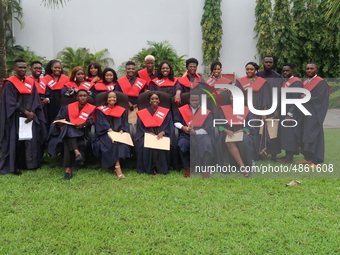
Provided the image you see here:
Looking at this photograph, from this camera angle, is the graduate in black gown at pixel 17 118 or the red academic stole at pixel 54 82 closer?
the graduate in black gown at pixel 17 118

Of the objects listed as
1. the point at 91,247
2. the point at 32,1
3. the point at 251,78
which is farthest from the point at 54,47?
the point at 91,247

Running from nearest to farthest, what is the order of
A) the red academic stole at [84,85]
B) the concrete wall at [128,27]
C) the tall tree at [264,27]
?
the red academic stole at [84,85]
the tall tree at [264,27]
the concrete wall at [128,27]

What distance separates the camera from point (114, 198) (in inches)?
160

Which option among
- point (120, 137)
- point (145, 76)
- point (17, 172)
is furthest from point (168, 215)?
point (145, 76)

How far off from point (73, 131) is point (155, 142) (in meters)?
1.32

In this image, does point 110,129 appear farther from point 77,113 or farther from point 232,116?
point 232,116

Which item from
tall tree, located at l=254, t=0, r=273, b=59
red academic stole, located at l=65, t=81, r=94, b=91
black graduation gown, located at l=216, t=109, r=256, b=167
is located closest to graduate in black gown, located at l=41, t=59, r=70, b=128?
red academic stole, located at l=65, t=81, r=94, b=91

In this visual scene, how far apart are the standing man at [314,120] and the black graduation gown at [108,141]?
2.85 metres

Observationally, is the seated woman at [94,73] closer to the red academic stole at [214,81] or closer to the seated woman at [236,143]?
the red academic stole at [214,81]

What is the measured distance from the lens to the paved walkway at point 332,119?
492 cm

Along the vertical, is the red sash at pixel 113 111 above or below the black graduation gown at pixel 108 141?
above

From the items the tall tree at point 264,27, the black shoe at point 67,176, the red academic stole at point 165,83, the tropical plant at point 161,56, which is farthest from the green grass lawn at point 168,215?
the tall tree at point 264,27

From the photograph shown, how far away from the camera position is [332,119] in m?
5.02

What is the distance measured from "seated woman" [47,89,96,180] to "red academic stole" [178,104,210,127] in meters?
1.51
